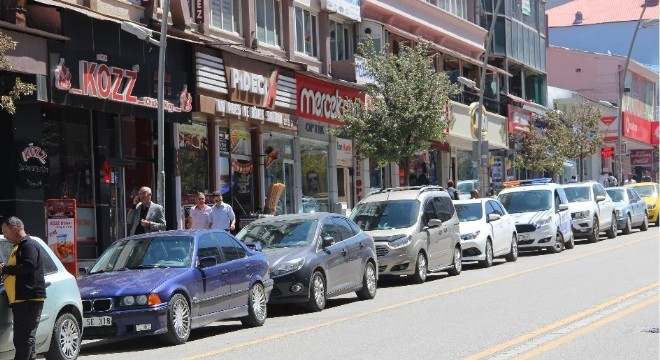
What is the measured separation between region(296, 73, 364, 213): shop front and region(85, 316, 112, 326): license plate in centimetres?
2025

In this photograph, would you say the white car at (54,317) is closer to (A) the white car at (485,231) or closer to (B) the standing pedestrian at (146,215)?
(B) the standing pedestrian at (146,215)

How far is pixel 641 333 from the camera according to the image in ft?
43.8

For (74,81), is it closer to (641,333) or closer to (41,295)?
(41,295)

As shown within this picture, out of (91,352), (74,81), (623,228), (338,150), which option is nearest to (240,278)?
(91,352)

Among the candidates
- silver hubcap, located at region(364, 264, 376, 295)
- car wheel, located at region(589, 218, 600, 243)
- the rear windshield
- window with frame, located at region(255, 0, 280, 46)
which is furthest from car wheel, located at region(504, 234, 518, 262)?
silver hubcap, located at region(364, 264, 376, 295)

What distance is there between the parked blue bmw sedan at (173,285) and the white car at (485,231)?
1093 centimetres

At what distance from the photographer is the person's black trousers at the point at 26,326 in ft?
39.0

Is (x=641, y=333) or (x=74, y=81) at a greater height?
(x=74, y=81)

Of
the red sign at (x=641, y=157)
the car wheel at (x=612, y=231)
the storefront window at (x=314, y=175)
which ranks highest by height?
the red sign at (x=641, y=157)

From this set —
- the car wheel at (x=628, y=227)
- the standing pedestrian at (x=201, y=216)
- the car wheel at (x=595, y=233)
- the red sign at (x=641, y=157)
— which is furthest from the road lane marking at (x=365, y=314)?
the red sign at (x=641, y=157)

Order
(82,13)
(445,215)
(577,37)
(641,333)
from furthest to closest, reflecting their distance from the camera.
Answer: (577,37) → (445,215) → (82,13) → (641,333)

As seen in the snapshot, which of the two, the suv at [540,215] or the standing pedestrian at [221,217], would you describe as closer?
the standing pedestrian at [221,217]

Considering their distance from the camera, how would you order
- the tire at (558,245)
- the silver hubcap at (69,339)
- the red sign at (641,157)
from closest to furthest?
the silver hubcap at (69,339)
the tire at (558,245)
the red sign at (641,157)

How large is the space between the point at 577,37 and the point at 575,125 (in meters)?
32.1
